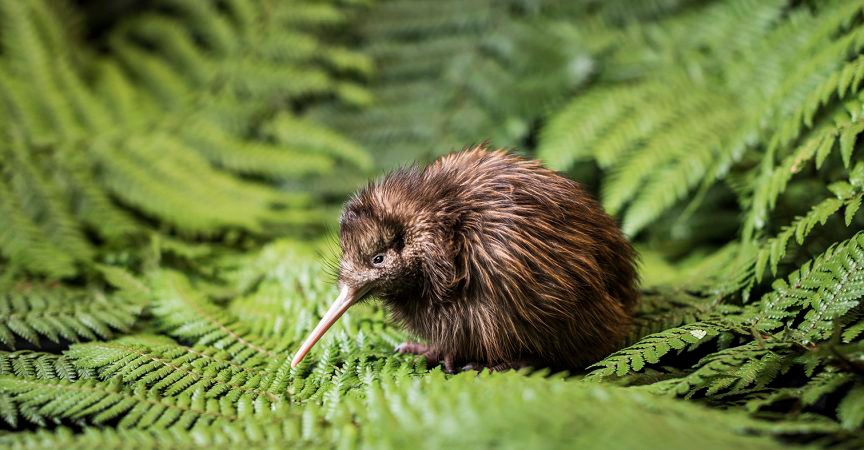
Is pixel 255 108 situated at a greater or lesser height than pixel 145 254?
greater

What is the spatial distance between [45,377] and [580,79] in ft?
8.96

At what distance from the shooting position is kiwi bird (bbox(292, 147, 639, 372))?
2.07m

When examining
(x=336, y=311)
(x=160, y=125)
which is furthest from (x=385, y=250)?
(x=160, y=125)

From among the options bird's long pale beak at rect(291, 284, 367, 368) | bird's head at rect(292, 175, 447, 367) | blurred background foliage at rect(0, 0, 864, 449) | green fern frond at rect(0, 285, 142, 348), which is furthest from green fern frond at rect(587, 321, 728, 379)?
green fern frond at rect(0, 285, 142, 348)

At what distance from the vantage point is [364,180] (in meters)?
4.01

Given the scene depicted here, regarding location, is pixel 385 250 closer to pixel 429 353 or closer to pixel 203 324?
pixel 429 353

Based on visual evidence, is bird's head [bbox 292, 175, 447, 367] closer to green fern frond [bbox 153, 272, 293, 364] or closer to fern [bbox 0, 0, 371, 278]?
green fern frond [bbox 153, 272, 293, 364]

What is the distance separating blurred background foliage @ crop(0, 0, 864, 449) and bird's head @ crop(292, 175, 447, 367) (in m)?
0.17

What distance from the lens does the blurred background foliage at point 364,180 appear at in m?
1.67

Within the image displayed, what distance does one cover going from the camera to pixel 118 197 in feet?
11.4

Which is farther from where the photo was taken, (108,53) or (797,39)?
A: (108,53)

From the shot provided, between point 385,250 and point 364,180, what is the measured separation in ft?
6.06

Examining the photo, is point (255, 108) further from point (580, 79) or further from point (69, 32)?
point (580, 79)

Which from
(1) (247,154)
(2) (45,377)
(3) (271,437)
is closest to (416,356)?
(3) (271,437)
